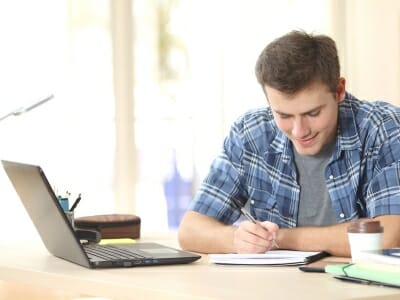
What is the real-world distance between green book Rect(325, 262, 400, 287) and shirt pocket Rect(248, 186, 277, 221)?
74 cm

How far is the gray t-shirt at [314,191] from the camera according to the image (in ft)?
8.03

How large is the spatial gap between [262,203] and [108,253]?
1.93 feet

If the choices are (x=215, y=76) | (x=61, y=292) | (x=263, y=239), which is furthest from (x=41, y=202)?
(x=215, y=76)

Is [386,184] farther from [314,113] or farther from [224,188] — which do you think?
[224,188]

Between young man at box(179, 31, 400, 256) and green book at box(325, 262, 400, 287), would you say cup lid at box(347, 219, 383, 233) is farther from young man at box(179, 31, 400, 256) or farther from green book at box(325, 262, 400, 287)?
young man at box(179, 31, 400, 256)

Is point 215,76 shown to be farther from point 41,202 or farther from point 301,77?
point 41,202

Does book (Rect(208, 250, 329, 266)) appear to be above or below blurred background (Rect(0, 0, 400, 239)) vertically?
below

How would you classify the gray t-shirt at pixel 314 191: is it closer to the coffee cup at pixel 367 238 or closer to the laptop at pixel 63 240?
the laptop at pixel 63 240

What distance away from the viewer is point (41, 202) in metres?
2.04

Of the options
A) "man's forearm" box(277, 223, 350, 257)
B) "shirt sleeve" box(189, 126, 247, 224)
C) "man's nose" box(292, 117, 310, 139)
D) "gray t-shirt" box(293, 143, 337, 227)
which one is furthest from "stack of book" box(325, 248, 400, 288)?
"shirt sleeve" box(189, 126, 247, 224)

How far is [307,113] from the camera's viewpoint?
228 centimetres

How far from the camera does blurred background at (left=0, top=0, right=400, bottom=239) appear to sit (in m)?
3.35

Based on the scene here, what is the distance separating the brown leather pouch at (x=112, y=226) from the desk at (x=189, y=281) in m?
0.33

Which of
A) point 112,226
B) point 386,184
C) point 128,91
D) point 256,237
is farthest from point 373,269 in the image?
point 128,91
